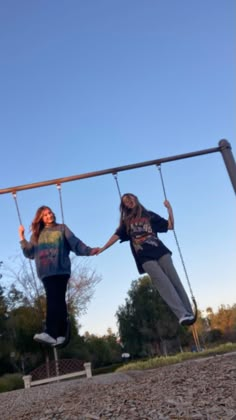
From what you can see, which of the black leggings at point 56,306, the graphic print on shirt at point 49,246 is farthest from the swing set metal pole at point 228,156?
the black leggings at point 56,306

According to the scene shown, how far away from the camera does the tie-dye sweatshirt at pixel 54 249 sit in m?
5.14

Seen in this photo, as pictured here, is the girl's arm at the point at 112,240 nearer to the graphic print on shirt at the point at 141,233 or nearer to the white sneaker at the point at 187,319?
the graphic print on shirt at the point at 141,233

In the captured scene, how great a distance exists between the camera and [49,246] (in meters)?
5.32

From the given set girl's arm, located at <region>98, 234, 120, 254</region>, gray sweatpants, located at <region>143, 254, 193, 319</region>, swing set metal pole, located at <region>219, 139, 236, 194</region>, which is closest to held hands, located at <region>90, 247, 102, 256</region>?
girl's arm, located at <region>98, 234, 120, 254</region>

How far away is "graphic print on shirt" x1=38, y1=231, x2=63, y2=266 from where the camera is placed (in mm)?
5191

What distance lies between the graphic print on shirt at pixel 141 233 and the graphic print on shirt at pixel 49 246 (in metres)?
0.96

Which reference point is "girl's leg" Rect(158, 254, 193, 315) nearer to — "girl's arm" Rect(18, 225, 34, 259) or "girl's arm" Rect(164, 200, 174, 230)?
"girl's arm" Rect(164, 200, 174, 230)

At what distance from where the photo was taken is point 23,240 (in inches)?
221

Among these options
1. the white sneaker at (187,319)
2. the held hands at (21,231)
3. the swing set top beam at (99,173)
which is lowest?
the white sneaker at (187,319)

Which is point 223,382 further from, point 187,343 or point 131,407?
point 187,343

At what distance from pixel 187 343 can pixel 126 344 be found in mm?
5654

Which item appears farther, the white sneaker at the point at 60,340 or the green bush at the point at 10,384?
the green bush at the point at 10,384

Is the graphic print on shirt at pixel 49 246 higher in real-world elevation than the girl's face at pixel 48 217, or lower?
lower

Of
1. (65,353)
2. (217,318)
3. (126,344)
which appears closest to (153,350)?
(126,344)
